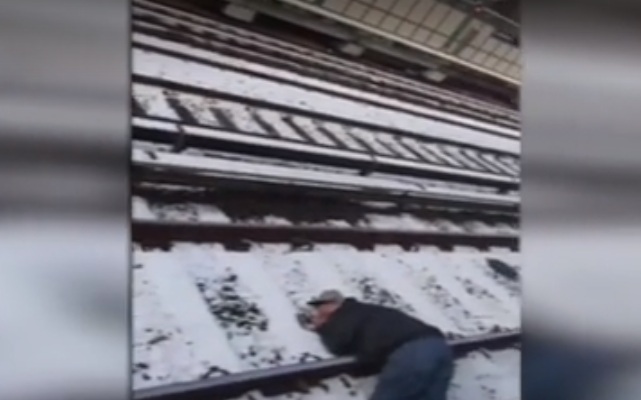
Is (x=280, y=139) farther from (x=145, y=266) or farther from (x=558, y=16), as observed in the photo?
A: (x=558, y=16)

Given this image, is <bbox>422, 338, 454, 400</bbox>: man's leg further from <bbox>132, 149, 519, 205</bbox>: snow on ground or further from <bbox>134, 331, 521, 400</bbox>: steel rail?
<bbox>132, 149, 519, 205</bbox>: snow on ground

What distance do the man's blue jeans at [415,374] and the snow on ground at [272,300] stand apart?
0.08ft

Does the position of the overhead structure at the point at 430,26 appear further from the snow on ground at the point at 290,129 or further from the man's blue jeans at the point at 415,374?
the man's blue jeans at the point at 415,374

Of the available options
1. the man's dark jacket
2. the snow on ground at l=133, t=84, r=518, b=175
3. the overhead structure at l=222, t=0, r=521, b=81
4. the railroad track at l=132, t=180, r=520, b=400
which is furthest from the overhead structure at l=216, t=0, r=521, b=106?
the man's dark jacket

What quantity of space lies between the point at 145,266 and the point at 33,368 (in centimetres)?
19

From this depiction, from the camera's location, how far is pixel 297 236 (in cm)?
126

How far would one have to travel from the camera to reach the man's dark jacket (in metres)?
1.23

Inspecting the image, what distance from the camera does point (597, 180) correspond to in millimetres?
850

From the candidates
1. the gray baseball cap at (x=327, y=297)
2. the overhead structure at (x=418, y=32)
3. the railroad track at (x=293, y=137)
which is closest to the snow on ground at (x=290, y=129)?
the railroad track at (x=293, y=137)

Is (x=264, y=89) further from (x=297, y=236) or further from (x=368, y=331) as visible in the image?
(x=368, y=331)

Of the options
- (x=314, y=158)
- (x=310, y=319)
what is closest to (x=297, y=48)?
(x=314, y=158)

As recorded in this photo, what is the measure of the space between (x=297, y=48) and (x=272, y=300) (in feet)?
1.22

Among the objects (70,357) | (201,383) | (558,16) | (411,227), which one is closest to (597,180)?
(558,16)

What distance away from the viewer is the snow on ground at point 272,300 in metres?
1.16
